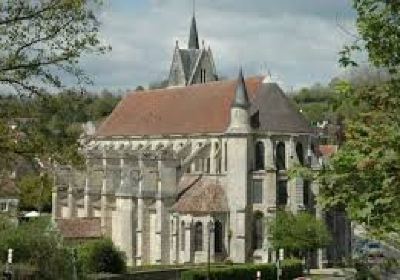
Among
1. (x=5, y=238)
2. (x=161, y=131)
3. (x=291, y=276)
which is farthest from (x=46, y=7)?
(x=161, y=131)

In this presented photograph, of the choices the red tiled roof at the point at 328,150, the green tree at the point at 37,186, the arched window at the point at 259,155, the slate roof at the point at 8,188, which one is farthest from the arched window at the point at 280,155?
the green tree at the point at 37,186

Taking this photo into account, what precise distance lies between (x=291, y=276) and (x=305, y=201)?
951 centimetres

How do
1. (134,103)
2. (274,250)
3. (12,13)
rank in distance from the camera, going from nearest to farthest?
(12,13) < (274,250) < (134,103)

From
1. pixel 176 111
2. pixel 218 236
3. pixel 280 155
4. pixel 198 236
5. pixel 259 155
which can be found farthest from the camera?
pixel 176 111

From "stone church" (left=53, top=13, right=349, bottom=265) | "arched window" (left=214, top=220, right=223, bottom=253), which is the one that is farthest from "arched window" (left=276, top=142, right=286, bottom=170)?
"arched window" (left=214, top=220, right=223, bottom=253)

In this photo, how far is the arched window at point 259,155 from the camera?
5291 centimetres

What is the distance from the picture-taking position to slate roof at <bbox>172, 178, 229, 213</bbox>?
51.3 meters

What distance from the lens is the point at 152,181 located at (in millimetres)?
55344

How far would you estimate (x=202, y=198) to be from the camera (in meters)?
52.0

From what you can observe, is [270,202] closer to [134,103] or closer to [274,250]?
[274,250]

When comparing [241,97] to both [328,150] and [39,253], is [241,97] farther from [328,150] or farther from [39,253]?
[39,253]

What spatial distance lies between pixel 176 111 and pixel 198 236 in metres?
13.5

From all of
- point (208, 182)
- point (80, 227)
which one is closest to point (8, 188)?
point (208, 182)

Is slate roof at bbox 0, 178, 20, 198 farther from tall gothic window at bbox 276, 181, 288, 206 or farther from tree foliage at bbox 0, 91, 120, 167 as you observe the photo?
tall gothic window at bbox 276, 181, 288, 206
